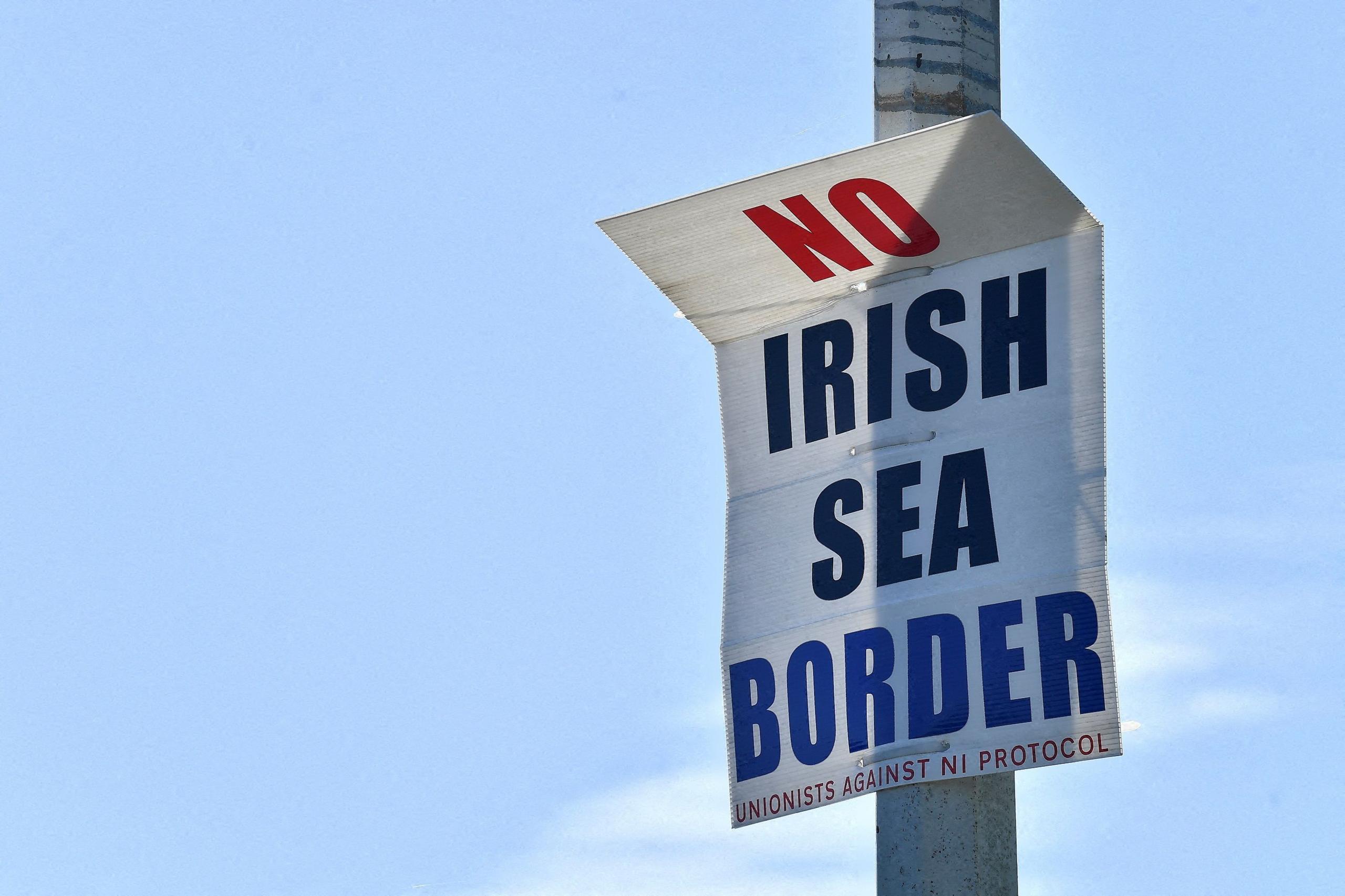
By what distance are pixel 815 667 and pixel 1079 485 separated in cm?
115

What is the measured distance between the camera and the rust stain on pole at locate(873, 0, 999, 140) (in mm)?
6766

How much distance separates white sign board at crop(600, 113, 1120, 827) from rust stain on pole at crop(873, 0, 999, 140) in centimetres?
36

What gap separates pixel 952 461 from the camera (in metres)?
6.54

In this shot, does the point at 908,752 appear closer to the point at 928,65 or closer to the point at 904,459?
the point at 904,459

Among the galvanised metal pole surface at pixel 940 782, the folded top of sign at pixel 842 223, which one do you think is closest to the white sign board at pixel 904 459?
the folded top of sign at pixel 842 223

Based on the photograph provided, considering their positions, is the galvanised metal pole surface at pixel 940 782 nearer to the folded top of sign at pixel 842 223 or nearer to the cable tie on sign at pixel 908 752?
the cable tie on sign at pixel 908 752

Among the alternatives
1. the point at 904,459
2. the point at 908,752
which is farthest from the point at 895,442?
the point at 908,752

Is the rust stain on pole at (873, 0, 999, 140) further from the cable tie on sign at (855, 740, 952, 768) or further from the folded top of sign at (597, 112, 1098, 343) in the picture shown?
the cable tie on sign at (855, 740, 952, 768)

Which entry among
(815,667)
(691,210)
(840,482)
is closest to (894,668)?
(815,667)

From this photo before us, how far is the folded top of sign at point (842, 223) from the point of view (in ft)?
21.0

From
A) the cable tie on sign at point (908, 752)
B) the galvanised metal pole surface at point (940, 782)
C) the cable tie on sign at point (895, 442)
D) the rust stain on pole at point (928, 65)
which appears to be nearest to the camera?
the galvanised metal pole surface at point (940, 782)

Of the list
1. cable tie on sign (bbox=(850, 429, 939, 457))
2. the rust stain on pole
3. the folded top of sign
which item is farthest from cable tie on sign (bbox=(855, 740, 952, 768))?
the rust stain on pole

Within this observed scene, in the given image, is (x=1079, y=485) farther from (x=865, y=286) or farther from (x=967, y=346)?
(x=865, y=286)

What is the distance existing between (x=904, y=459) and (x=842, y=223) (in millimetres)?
886
